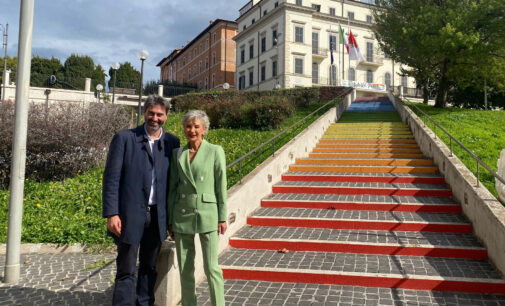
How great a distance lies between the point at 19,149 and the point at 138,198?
2.81m

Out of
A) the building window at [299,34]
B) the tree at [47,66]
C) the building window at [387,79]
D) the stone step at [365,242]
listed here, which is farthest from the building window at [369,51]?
the tree at [47,66]

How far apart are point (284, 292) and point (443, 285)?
1.89 meters

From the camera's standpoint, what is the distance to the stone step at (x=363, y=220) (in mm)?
5445

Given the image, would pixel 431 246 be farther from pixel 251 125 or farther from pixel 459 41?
pixel 459 41

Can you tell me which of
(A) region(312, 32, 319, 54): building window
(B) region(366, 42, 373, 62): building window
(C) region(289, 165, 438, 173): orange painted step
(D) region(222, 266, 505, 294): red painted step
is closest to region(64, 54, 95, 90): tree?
(A) region(312, 32, 319, 54): building window

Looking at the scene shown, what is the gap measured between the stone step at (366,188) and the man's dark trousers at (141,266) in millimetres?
4800

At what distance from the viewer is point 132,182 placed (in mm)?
2928

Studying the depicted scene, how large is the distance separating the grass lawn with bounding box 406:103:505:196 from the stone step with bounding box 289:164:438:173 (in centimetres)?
97

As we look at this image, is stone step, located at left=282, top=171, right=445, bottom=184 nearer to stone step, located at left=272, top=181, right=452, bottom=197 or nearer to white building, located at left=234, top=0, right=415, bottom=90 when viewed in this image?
stone step, located at left=272, top=181, right=452, bottom=197

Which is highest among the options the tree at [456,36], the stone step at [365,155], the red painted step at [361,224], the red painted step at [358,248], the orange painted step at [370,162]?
the tree at [456,36]

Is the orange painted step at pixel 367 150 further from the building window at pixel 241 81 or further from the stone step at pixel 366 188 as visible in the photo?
the building window at pixel 241 81

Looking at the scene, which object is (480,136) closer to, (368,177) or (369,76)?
(368,177)

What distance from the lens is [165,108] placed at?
Result: 3.17 meters

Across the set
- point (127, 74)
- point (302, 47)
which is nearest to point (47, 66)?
point (127, 74)
